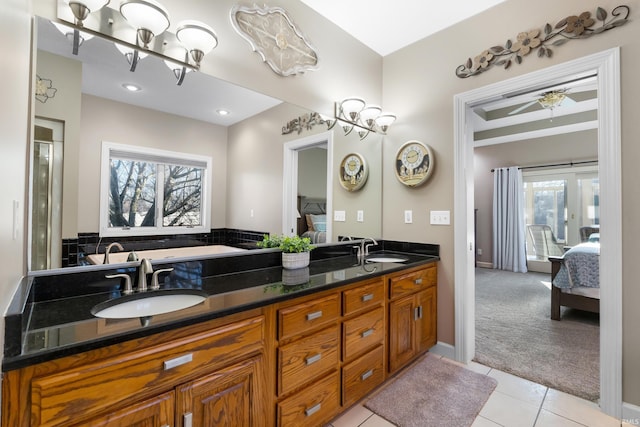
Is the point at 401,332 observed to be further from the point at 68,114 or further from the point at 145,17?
the point at 145,17

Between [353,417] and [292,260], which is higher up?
[292,260]

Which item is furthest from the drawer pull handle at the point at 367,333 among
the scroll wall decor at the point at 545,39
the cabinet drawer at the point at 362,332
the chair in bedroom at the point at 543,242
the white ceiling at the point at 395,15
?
the chair in bedroom at the point at 543,242

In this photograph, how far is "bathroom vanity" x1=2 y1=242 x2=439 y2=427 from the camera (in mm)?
798

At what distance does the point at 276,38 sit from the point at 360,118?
3.19 feet

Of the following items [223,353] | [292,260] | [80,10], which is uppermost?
[80,10]

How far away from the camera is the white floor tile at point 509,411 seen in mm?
1684

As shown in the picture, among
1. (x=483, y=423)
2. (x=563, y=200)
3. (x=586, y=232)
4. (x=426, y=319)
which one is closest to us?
(x=483, y=423)

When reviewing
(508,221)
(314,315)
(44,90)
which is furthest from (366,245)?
(508,221)

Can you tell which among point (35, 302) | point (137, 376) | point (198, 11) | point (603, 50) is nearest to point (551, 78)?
point (603, 50)

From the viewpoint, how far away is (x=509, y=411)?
1.77 metres

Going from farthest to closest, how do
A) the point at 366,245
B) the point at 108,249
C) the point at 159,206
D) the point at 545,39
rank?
the point at 366,245 < the point at 545,39 < the point at 159,206 < the point at 108,249

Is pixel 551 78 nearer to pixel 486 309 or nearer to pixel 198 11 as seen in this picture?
pixel 198 11

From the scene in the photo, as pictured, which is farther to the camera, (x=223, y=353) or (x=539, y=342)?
(x=539, y=342)

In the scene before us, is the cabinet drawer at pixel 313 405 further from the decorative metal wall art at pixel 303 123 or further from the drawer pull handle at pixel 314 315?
the decorative metal wall art at pixel 303 123
